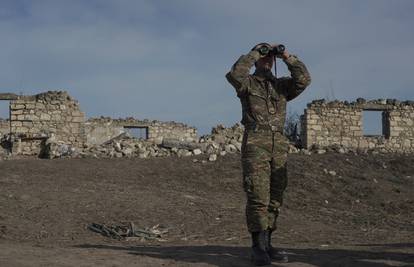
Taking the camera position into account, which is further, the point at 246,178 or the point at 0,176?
the point at 0,176

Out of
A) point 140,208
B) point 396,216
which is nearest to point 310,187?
point 396,216

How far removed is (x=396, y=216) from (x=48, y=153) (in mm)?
10078

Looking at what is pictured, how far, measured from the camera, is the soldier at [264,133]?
17.7ft

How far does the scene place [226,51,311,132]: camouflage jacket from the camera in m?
5.63

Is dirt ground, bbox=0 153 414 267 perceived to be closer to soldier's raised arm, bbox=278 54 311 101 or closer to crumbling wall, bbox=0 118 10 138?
soldier's raised arm, bbox=278 54 311 101

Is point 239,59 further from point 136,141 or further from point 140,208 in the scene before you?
point 136,141

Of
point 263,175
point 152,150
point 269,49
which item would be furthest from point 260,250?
point 152,150

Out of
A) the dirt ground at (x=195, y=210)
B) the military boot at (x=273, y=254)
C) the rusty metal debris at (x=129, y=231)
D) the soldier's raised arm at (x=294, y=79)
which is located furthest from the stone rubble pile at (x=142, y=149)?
the military boot at (x=273, y=254)

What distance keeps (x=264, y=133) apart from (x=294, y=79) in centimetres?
64

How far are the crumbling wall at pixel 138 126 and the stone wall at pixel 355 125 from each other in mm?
6577

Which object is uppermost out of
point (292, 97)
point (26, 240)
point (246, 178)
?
point (292, 97)

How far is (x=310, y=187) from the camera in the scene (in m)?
12.9

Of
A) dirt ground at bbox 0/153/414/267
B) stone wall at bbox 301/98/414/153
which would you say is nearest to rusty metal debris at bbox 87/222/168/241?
dirt ground at bbox 0/153/414/267

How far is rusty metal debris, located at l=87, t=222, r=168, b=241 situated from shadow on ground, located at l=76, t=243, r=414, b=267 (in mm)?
1667
